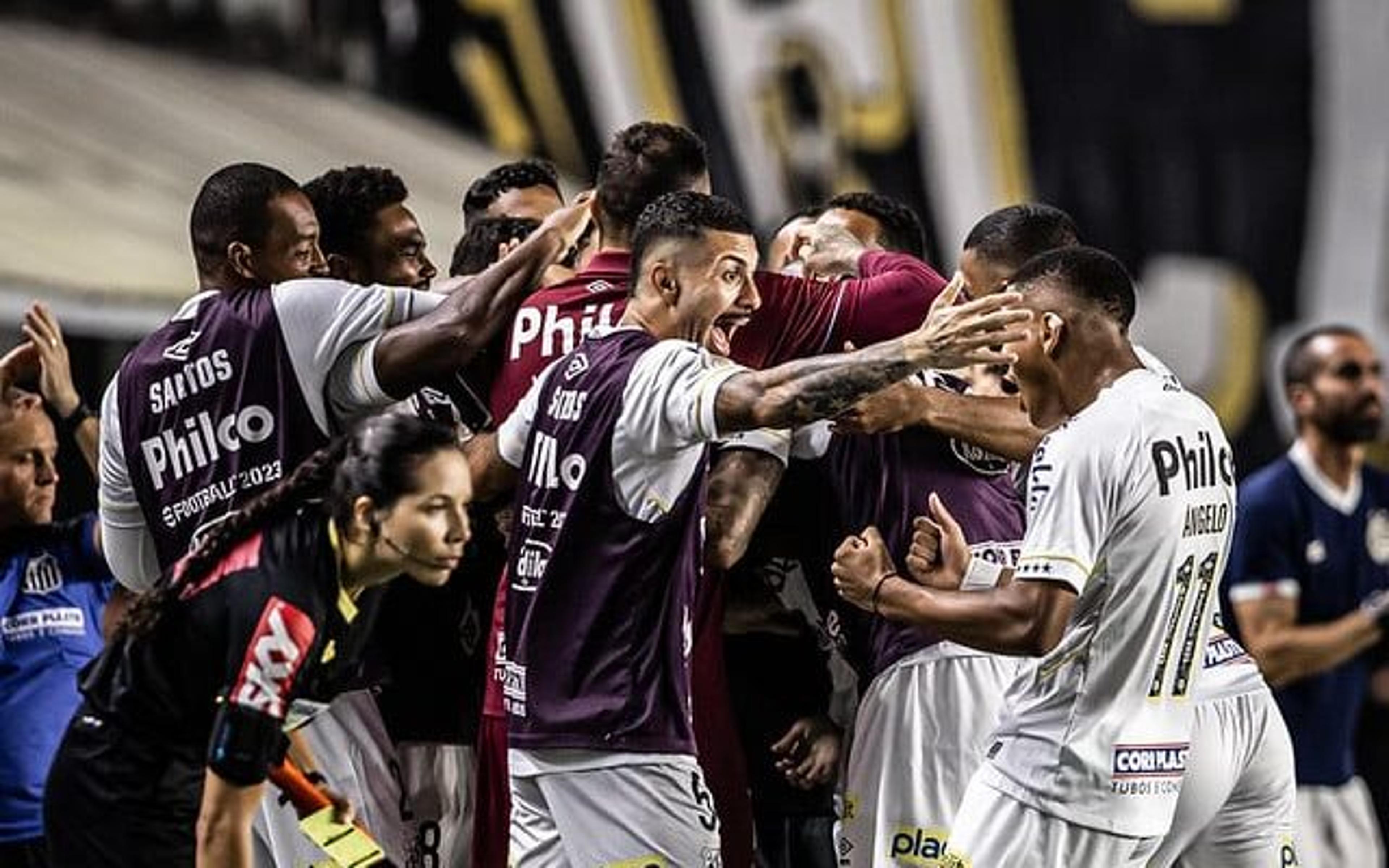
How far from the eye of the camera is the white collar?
9766 mm

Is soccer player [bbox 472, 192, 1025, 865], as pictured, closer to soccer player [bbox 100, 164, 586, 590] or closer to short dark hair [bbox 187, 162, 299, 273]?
soccer player [bbox 100, 164, 586, 590]

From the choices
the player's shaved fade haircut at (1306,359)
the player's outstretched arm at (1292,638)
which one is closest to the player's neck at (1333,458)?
the player's shaved fade haircut at (1306,359)

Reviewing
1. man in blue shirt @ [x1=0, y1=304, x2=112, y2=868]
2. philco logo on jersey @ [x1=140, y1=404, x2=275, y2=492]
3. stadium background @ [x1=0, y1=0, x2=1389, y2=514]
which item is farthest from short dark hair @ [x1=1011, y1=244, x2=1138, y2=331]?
stadium background @ [x1=0, y1=0, x2=1389, y2=514]

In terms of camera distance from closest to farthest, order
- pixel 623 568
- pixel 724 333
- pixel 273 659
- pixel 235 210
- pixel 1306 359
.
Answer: pixel 273 659
pixel 623 568
pixel 724 333
pixel 235 210
pixel 1306 359

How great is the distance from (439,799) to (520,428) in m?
1.31

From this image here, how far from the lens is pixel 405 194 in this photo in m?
7.44

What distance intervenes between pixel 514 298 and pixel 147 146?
5.79m

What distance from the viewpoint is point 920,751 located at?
6719mm

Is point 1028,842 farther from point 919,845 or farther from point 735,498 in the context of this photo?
point 735,498

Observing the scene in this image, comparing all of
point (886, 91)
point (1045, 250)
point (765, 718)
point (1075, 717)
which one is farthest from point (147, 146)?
point (1075, 717)

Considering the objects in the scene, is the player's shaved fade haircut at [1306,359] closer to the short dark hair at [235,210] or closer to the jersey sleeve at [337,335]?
the jersey sleeve at [337,335]

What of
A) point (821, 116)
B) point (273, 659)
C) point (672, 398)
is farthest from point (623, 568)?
Answer: point (821, 116)

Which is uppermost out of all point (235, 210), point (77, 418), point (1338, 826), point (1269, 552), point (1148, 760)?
point (235, 210)

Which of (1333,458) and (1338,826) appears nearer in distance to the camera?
(1338,826)
